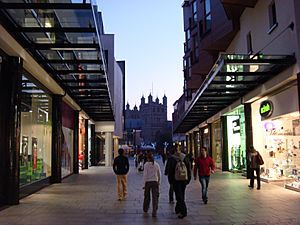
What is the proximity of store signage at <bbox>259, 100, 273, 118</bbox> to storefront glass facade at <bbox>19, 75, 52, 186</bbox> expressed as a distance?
942cm

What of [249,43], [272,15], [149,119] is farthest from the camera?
[149,119]

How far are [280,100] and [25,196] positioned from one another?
9976 millimetres

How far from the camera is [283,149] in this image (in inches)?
645

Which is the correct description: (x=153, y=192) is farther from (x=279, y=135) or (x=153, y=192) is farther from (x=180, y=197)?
(x=279, y=135)

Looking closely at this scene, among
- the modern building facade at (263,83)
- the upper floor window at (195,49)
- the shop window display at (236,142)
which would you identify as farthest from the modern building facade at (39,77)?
the upper floor window at (195,49)

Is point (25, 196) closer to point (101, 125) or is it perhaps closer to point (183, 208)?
point (183, 208)

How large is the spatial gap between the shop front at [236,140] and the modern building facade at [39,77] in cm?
796

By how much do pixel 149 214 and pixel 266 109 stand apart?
364 inches

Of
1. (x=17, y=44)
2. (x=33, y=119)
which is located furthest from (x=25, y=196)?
(x=17, y=44)

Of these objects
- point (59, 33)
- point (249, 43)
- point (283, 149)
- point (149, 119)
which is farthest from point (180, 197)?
point (149, 119)

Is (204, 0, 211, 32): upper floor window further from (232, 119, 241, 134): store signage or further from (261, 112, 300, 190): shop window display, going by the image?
(261, 112, 300, 190): shop window display

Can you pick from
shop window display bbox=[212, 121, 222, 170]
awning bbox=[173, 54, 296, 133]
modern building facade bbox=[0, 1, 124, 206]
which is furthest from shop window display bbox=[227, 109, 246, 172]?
modern building facade bbox=[0, 1, 124, 206]

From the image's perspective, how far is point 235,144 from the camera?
2406 cm

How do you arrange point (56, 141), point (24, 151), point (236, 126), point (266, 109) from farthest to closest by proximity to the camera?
point (236, 126) < point (56, 141) < point (266, 109) < point (24, 151)
